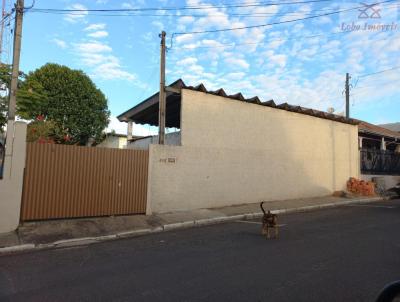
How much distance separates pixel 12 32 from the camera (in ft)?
33.8

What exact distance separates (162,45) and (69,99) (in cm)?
1201

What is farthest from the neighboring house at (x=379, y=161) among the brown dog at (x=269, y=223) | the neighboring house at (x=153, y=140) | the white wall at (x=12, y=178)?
the white wall at (x=12, y=178)

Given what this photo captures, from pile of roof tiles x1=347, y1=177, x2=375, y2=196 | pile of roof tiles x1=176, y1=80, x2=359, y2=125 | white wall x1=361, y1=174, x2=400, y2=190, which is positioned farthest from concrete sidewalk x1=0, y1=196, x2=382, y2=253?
white wall x1=361, y1=174, x2=400, y2=190

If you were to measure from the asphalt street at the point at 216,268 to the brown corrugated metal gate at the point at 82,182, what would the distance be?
7.98 ft

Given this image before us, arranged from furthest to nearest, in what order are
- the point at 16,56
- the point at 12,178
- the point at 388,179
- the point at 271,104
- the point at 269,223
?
the point at 388,179 → the point at 271,104 → the point at 16,56 → the point at 12,178 → the point at 269,223

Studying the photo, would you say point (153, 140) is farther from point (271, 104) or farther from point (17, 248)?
point (17, 248)

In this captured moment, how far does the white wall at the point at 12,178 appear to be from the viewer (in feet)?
30.5

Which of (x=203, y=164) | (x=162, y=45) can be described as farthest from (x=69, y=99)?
(x=203, y=164)

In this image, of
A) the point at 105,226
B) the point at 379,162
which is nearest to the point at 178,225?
the point at 105,226

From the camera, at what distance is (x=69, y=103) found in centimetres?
2277

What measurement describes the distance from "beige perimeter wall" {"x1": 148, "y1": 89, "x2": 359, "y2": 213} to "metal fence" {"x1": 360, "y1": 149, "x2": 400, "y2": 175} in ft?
11.3

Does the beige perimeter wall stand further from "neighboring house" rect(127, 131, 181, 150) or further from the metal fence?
the metal fence

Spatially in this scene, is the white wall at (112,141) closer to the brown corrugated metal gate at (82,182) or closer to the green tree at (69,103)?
the green tree at (69,103)

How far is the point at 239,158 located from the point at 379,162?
12.4 meters
